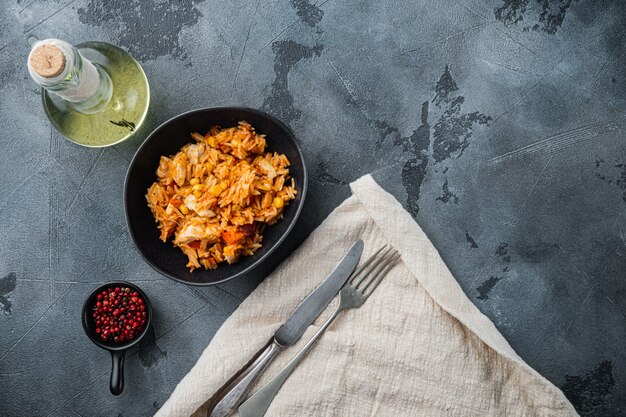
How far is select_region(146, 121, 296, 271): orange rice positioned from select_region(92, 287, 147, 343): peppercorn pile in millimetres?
332

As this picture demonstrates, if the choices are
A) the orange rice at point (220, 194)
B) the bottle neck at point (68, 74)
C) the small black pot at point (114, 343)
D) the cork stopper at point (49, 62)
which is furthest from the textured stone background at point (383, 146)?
the cork stopper at point (49, 62)

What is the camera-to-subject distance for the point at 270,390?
275cm

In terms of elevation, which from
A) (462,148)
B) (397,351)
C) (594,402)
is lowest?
(594,402)

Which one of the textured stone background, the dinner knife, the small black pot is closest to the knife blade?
the dinner knife

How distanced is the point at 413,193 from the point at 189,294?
4.02 feet

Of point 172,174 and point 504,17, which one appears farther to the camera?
point 504,17

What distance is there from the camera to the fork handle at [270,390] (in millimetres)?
2738

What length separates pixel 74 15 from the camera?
2.91 m

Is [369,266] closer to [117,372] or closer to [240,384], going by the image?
[240,384]

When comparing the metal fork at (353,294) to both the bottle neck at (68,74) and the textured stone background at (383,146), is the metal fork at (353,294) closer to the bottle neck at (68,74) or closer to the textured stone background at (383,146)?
the textured stone background at (383,146)

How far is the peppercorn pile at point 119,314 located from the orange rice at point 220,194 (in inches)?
13.1

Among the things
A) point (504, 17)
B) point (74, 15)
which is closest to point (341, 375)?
point (504, 17)

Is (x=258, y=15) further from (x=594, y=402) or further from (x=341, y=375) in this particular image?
(x=594, y=402)

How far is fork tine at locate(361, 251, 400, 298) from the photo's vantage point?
278cm
